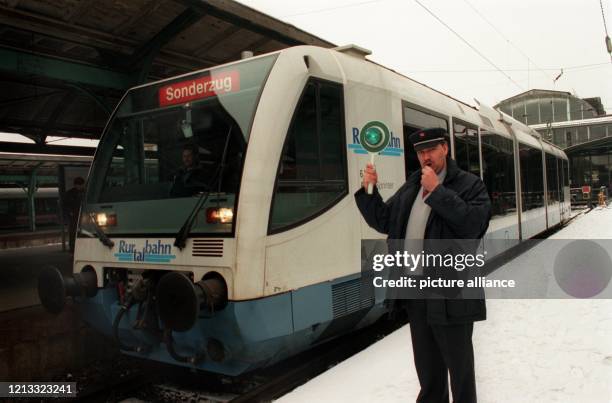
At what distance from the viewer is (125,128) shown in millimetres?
5273

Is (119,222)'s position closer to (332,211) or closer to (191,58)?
(332,211)

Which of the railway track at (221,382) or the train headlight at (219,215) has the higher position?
the train headlight at (219,215)

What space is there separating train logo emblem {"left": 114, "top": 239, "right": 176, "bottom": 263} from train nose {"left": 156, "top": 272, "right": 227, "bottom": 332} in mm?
487

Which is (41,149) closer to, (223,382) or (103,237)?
(103,237)

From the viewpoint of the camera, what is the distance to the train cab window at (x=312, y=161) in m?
4.12

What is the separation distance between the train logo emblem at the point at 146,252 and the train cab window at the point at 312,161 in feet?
3.33

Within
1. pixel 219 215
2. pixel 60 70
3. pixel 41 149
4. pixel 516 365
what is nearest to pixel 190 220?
pixel 219 215

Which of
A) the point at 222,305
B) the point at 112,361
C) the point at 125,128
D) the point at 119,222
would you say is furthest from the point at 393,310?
the point at 112,361

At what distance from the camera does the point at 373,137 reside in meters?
3.87

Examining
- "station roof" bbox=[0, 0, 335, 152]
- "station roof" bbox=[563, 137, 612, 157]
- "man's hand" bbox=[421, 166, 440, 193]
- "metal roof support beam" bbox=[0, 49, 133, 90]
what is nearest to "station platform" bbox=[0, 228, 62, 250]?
"station roof" bbox=[0, 0, 335, 152]

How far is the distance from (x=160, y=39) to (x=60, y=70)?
132 centimetres

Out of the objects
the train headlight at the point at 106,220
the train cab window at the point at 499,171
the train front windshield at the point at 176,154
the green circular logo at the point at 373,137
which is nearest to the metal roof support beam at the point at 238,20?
the train front windshield at the point at 176,154

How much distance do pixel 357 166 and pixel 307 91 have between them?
88 centimetres

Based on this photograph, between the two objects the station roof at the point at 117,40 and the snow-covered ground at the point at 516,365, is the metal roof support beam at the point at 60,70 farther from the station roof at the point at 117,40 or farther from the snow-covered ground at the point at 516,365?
the snow-covered ground at the point at 516,365
